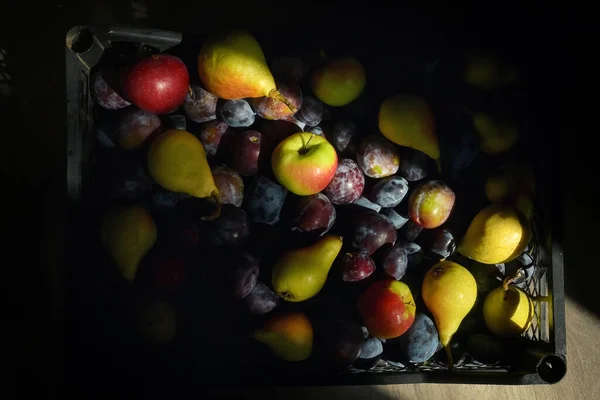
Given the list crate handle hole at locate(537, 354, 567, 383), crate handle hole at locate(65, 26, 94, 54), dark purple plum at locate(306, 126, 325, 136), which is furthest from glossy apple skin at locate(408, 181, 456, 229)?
crate handle hole at locate(65, 26, 94, 54)

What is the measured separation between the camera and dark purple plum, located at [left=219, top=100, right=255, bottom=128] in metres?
1.21

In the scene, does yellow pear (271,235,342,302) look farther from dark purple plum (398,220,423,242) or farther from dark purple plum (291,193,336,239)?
dark purple plum (398,220,423,242)

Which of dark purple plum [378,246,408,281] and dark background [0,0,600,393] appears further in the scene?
dark background [0,0,600,393]

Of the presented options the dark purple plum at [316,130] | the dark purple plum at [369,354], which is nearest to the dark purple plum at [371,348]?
the dark purple plum at [369,354]

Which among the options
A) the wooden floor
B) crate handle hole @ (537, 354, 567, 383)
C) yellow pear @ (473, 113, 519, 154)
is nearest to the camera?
crate handle hole @ (537, 354, 567, 383)

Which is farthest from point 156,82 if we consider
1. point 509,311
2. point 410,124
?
point 509,311

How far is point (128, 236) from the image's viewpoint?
1134 millimetres

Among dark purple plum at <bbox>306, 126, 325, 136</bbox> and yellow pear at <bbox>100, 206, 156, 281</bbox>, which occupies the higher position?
dark purple plum at <bbox>306, 126, 325, 136</bbox>

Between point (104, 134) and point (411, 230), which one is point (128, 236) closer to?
point (104, 134)

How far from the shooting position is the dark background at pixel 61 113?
1.45 m

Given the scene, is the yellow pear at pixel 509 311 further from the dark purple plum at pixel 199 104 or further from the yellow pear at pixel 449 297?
the dark purple plum at pixel 199 104

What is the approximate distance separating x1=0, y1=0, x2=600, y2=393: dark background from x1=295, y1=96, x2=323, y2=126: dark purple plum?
1.09 feet

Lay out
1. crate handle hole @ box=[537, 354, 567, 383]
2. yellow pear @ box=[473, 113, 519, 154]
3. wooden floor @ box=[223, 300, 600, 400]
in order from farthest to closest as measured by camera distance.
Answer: wooden floor @ box=[223, 300, 600, 400] → yellow pear @ box=[473, 113, 519, 154] → crate handle hole @ box=[537, 354, 567, 383]

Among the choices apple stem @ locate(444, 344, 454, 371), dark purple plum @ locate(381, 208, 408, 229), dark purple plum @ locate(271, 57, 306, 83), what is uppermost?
dark purple plum @ locate(271, 57, 306, 83)
